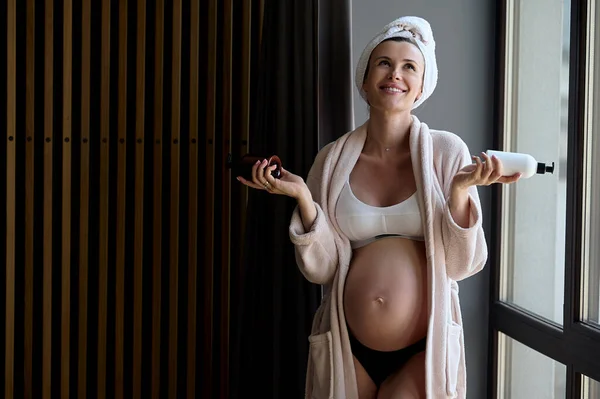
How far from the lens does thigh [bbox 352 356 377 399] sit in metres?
1.90

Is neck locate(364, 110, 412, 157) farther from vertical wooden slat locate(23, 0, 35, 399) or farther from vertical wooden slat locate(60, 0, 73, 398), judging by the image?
vertical wooden slat locate(23, 0, 35, 399)

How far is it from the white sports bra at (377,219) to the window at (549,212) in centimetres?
70

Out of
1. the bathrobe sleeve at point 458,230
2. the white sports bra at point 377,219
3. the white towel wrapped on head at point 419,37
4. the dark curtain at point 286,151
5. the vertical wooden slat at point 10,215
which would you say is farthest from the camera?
the vertical wooden slat at point 10,215

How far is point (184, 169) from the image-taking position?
2971 mm

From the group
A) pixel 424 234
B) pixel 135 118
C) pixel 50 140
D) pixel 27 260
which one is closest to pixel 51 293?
pixel 27 260

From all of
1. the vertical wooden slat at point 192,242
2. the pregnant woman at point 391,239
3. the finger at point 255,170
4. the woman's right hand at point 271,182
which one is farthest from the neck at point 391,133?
the vertical wooden slat at point 192,242

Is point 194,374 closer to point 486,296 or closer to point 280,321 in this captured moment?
point 280,321

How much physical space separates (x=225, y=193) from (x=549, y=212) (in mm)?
1319

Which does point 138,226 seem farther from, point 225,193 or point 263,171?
point 263,171

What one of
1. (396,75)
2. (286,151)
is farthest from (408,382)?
(286,151)

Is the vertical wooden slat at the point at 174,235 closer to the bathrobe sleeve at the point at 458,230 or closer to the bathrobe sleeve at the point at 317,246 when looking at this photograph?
the bathrobe sleeve at the point at 317,246

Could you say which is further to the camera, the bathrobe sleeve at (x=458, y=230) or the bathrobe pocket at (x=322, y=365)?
the bathrobe pocket at (x=322, y=365)

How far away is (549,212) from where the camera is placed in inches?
101

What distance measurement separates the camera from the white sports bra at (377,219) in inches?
74.6
